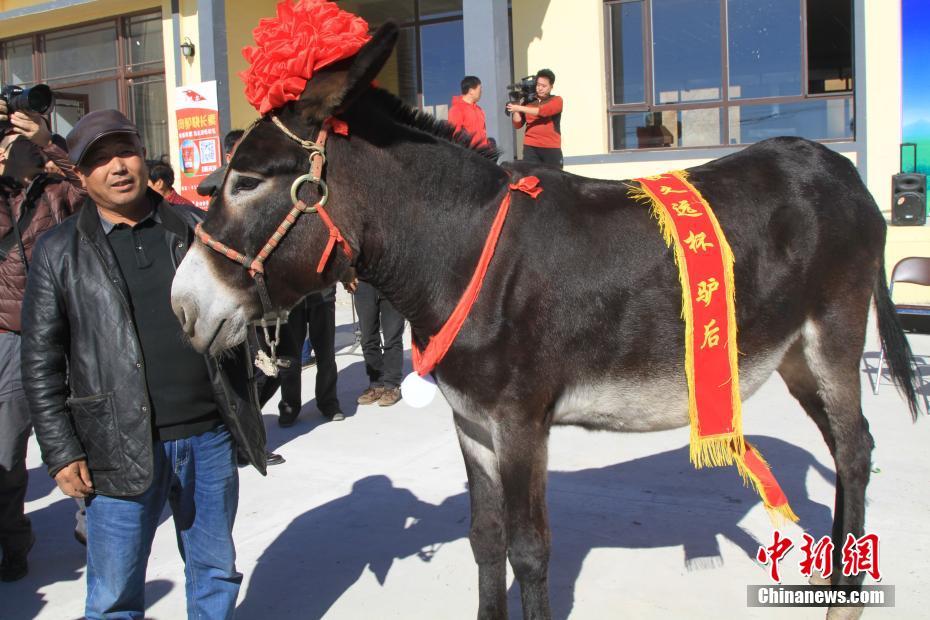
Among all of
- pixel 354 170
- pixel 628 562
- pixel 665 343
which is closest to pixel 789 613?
pixel 628 562

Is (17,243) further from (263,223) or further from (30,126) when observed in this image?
(263,223)

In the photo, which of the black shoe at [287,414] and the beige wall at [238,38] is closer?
the black shoe at [287,414]

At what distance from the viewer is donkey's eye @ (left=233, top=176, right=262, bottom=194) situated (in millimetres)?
2422

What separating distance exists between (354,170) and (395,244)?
0.92ft

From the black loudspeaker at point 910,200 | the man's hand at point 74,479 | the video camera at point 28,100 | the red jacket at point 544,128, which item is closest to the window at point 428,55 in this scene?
the red jacket at point 544,128

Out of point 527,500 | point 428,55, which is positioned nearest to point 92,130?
point 527,500

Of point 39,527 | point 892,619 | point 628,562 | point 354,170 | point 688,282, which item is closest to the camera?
point 354,170

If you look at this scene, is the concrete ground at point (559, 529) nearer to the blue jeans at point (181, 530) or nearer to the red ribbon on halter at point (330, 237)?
the blue jeans at point (181, 530)

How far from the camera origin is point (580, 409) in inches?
109

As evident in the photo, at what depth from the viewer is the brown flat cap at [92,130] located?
2.58m

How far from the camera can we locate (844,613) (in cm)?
309

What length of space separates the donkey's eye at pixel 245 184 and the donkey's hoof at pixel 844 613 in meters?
2.70

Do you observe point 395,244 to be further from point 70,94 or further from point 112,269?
point 70,94

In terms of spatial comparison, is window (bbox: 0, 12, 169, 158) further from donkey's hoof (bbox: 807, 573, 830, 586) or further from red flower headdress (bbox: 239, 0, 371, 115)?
donkey's hoof (bbox: 807, 573, 830, 586)
